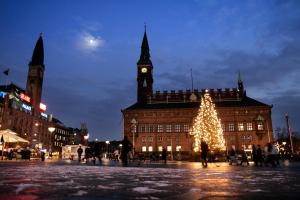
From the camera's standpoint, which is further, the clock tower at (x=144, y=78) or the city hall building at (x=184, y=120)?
the clock tower at (x=144, y=78)

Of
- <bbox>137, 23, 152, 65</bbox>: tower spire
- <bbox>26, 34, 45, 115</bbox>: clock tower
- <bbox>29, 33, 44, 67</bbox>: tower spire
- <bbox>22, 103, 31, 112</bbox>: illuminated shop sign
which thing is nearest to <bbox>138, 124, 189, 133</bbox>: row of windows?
<bbox>137, 23, 152, 65</bbox>: tower spire

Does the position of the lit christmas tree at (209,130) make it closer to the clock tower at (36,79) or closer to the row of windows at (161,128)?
the row of windows at (161,128)

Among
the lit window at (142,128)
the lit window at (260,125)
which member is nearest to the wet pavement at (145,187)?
the lit window at (260,125)

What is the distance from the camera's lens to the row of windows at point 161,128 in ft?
274

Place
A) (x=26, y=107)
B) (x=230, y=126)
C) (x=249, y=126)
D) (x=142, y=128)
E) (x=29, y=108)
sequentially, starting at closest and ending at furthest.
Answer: (x=249, y=126), (x=230, y=126), (x=142, y=128), (x=26, y=107), (x=29, y=108)

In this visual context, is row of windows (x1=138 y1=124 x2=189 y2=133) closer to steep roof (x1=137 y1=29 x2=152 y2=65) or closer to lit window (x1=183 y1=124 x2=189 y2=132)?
lit window (x1=183 y1=124 x2=189 y2=132)

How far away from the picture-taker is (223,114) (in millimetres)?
82625

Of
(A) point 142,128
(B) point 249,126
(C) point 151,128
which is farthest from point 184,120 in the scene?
(B) point 249,126

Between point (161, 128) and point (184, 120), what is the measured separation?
7.43 metres

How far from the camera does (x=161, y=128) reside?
278 ft

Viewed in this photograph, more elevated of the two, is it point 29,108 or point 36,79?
point 36,79

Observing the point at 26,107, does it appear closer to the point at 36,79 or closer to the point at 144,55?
the point at 36,79

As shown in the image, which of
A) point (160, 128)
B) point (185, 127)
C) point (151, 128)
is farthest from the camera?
point (151, 128)

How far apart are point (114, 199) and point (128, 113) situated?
82.0 meters
